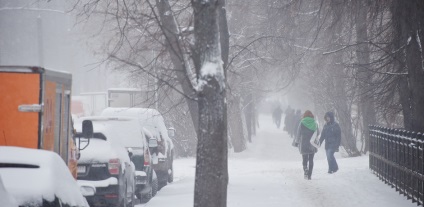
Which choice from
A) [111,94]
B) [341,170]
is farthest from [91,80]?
[341,170]

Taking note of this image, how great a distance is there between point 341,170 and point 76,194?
15.4 meters

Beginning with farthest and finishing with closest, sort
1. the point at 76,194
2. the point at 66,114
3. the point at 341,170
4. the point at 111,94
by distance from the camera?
the point at 111,94 < the point at 341,170 < the point at 66,114 < the point at 76,194

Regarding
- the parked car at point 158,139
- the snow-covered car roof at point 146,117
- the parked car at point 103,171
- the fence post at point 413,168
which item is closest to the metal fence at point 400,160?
the fence post at point 413,168

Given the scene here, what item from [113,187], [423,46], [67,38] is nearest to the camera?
[113,187]

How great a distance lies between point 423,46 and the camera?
654 inches

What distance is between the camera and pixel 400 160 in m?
15.6

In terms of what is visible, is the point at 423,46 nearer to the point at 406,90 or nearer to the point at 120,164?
the point at 406,90

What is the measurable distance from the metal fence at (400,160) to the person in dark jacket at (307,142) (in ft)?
4.85

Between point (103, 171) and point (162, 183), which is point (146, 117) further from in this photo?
point (103, 171)

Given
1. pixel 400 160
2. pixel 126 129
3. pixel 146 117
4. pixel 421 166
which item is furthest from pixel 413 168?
pixel 146 117

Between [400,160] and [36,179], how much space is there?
1018 cm

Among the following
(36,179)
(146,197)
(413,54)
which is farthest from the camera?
(146,197)

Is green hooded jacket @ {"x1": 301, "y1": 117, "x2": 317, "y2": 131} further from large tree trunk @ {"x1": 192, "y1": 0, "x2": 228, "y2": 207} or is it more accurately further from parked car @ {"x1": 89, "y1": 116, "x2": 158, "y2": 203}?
large tree trunk @ {"x1": 192, "y1": 0, "x2": 228, "y2": 207}

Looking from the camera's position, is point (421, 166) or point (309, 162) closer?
point (421, 166)
